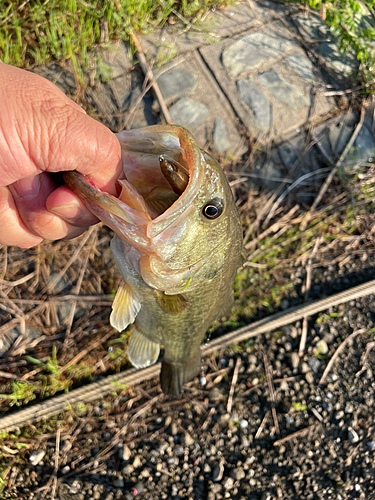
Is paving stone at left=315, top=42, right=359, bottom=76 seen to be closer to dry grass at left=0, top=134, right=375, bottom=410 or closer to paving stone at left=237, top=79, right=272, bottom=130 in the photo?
paving stone at left=237, top=79, right=272, bottom=130

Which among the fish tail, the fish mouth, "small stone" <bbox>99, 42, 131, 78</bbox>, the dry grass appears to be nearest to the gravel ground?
→ the dry grass

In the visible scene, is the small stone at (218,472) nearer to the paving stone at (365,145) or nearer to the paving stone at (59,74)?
the paving stone at (365,145)

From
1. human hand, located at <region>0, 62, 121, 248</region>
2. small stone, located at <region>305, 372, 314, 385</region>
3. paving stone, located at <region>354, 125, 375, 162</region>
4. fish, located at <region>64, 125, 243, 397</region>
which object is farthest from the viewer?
paving stone, located at <region>354, 125, 375, 162</region>

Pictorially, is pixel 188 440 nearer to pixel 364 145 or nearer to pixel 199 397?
pixel 199 397

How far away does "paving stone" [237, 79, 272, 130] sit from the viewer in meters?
4.01

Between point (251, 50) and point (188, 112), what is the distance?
1099mm

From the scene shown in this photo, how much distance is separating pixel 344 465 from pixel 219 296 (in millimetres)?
2001

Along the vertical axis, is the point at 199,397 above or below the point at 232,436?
above

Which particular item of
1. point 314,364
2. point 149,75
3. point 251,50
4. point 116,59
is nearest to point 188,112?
point 149,75

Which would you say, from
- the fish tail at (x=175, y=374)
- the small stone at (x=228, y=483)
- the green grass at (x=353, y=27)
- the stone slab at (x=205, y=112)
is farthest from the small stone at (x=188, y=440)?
the green grass at (x=353, y=27)


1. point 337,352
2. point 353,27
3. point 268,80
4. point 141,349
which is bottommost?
point 337,352

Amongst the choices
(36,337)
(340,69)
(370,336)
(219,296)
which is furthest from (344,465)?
(340,69)

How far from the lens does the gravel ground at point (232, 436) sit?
2928mm

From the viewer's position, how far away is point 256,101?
13.3 feet
